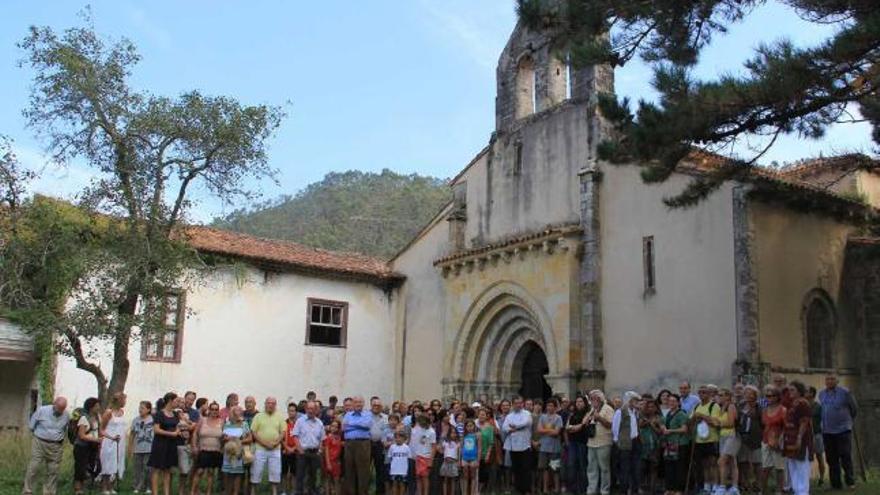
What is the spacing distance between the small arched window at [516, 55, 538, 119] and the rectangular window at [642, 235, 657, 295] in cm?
497

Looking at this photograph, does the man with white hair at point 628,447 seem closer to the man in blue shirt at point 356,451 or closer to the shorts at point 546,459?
the shorts at point 546,459

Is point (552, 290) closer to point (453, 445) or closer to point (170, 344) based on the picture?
point (453, 445)

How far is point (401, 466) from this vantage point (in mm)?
12898

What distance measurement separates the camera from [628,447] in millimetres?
12602

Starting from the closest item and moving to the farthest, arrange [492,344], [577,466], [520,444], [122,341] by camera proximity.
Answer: [577,466], [520,444], [122,341], [492,344]

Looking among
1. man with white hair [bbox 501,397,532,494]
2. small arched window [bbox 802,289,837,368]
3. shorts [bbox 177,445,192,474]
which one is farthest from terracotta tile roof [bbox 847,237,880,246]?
shorts [bbox 177,445,192,474]

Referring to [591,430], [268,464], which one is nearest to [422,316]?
[591,430]

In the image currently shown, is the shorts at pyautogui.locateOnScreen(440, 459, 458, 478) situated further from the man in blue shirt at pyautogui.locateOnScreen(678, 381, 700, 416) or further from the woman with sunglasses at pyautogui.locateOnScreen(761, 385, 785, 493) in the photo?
the woman with sunglasses at pyautogui.locateOnScreen(761, 385, 785, 493)

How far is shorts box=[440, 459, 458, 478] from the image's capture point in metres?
13.0

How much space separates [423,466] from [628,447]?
9.54 ft

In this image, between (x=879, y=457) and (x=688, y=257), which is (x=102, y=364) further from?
(x=879, y=457)

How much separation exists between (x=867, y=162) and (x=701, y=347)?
4794mm

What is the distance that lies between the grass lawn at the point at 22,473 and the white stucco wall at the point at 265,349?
1997mm

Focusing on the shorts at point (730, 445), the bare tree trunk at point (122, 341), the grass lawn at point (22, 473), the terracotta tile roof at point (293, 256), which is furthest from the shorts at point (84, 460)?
the shorts at point (730, 445)
